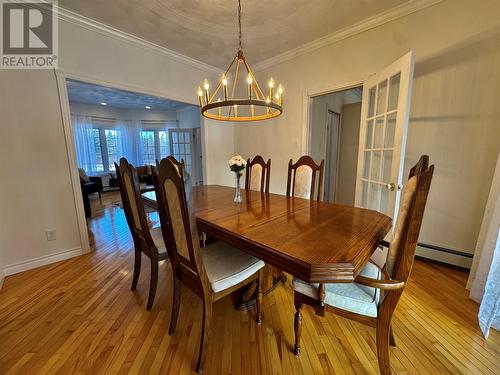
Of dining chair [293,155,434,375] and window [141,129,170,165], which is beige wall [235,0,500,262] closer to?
dining chair [293,155,434,375]

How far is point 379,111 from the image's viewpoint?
83.5 inches

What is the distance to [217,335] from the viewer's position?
135cm

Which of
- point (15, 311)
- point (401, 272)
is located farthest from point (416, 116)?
point (15, 311)

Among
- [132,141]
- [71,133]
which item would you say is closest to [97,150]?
[132,141]

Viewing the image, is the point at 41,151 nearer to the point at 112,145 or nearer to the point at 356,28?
the point at 356,28

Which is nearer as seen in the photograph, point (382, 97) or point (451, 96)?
point (451, 96)

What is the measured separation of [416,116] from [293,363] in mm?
2447

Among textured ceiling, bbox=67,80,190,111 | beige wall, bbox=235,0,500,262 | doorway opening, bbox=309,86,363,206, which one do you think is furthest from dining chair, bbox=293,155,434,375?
textured ceiling, bbox=67,80,190,111

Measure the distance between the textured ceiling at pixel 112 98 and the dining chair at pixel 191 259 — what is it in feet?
12.7

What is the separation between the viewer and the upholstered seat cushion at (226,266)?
1172mm

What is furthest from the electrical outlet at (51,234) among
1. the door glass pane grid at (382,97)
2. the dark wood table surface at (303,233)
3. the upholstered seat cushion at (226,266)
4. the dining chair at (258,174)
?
the door glass pane grid at (382,97)

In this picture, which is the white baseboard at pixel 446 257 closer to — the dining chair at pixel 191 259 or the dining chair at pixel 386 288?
the dining chair at pixel 386 288

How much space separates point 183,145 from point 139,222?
4.52 meters

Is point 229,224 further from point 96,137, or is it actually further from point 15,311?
point 96,137
